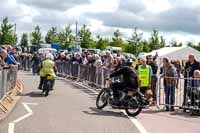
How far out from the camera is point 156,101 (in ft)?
59.1

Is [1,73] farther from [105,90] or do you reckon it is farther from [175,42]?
[175,42]

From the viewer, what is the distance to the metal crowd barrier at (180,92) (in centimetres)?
1640

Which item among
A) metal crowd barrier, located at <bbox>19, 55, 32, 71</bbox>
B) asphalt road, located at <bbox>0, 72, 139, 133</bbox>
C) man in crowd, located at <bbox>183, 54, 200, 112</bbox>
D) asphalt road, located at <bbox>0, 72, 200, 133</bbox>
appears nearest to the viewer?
asphalt road, located at <bbox>0, 72, 139, 133</bbox>

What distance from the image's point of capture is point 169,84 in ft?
57.7

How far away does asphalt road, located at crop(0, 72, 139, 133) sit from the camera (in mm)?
12016

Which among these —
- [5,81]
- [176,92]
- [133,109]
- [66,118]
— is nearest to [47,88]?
[5,81]

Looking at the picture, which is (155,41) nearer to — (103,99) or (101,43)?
(101,43)

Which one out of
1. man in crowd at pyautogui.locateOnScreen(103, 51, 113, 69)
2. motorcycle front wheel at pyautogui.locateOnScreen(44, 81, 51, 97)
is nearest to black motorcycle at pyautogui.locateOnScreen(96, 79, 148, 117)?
motorcycle front wheel at pyautogui.locateOnScreen(44, 81, 51, 97)

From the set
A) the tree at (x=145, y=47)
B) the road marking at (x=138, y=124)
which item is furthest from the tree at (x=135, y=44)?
the road marking at (x=138, y=124)

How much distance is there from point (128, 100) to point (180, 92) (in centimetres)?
305

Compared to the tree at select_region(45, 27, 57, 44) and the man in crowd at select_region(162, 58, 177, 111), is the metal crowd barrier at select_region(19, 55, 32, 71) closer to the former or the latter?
the man in crowd at select_region(162, 58, 177, 111)

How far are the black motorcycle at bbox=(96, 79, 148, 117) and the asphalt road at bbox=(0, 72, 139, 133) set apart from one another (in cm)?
25

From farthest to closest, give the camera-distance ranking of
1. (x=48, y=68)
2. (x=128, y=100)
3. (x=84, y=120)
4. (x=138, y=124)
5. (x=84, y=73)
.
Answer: (x=84, y=73), (x=48, y=68), (x=128, y=100), (x=84, y=120), (x=138, y=124)

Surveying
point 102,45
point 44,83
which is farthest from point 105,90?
point 102,45
